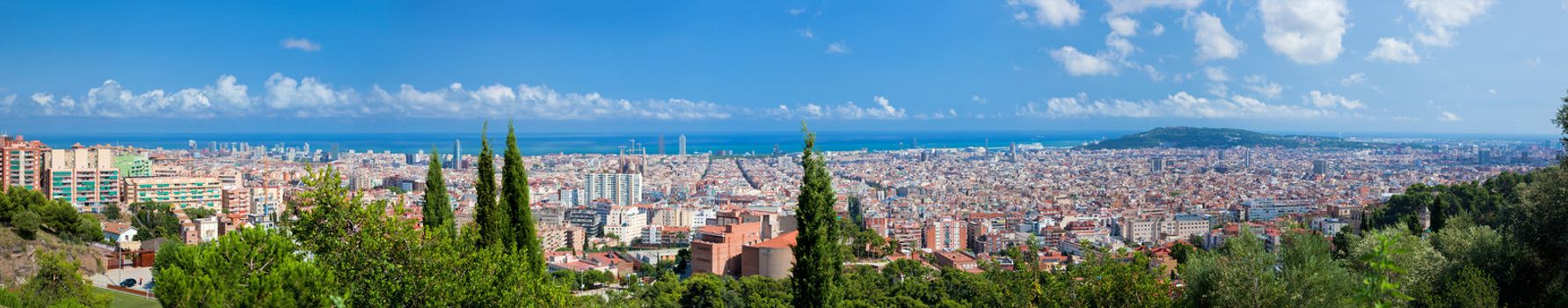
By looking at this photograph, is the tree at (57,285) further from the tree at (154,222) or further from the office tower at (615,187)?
the office tower at (615,187)

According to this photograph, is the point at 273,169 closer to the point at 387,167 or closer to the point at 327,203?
the point at 387,167

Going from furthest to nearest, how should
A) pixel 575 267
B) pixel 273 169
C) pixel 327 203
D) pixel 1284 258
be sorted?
pixel 273 169 < pixel 575 267 < pixel 1284 258 < pixel 327 203

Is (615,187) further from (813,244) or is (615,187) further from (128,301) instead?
(813,244)

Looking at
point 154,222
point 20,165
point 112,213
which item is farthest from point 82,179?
point 154,222

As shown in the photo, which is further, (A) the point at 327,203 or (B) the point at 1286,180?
(B) the point at 1286,180

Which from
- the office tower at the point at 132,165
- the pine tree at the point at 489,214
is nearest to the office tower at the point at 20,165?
the office tower at the point at 132,165

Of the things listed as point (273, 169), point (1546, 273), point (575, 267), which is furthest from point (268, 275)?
point (273, 169)
